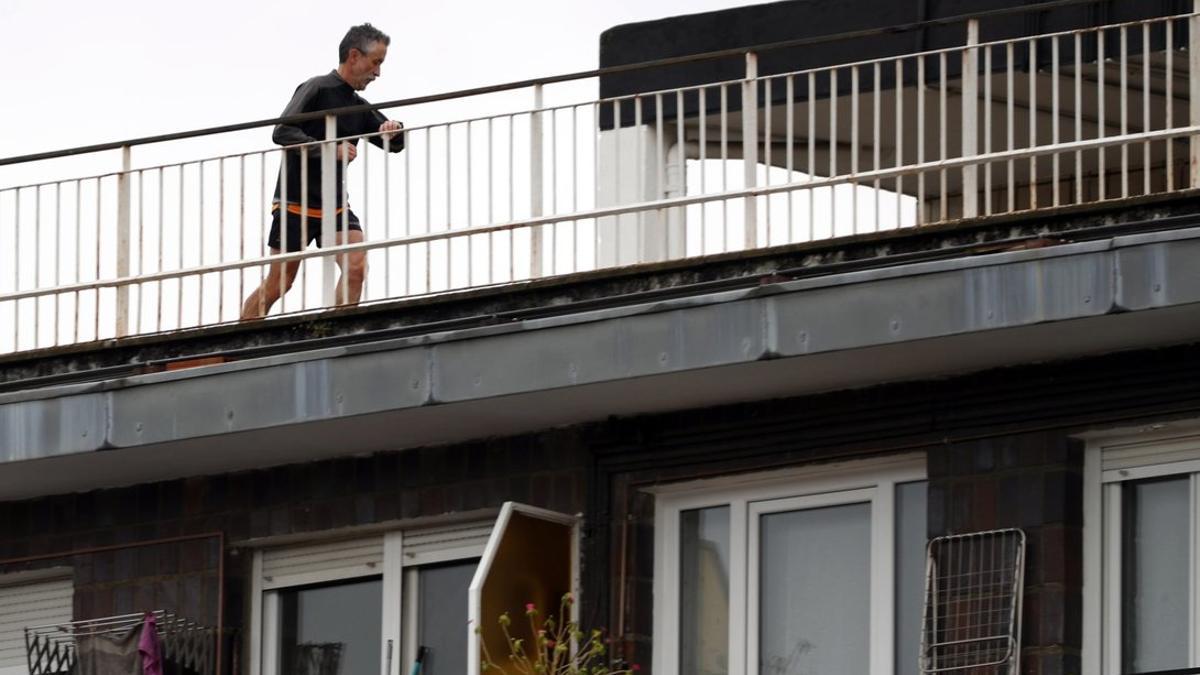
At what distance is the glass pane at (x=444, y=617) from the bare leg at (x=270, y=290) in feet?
4.76

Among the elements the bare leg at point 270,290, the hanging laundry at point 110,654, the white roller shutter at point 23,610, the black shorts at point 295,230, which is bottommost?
the hanging laundry at point 110,654

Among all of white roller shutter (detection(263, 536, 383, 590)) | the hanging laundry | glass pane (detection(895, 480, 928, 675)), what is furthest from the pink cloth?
glass pane (detection(895, 480, 928, 675))

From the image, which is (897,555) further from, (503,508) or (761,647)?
(503,508)

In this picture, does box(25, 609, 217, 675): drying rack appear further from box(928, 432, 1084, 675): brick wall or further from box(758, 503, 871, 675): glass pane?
box(928, 432, 1084, 675): brick wall

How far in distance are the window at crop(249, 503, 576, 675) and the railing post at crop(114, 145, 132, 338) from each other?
4.39 ft

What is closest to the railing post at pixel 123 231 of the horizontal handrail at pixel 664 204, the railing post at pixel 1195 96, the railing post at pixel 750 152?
the horizontal handrail at pixel 664 204

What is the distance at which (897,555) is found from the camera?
45.8ft

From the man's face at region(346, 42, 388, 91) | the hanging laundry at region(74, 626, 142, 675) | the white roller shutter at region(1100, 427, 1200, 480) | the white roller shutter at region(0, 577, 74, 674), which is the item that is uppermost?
the man's face at region(346, 42, 388, 91)

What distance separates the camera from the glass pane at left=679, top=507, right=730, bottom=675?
47.3 feet

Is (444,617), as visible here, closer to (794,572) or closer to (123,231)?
(794,572)

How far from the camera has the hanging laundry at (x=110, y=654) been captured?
15.4 meters

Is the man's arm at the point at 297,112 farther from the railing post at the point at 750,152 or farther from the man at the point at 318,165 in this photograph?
the railing post at the point at 750,152

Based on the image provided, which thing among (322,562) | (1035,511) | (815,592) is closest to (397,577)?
(322,562)

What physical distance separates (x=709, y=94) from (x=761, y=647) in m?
7.52
